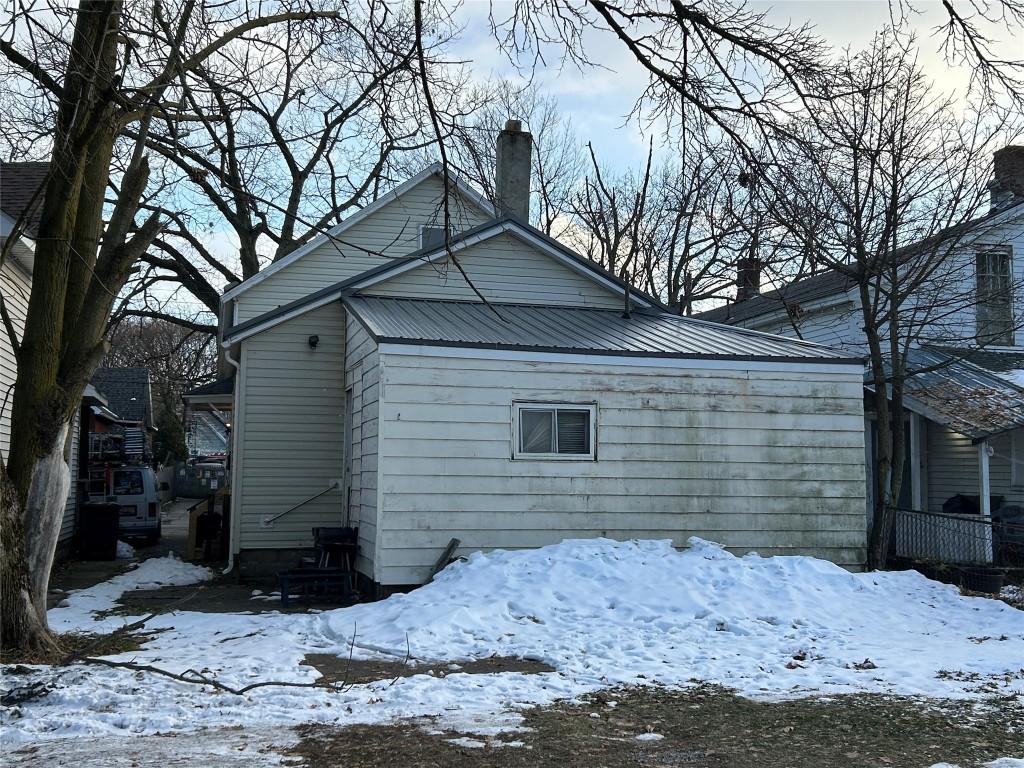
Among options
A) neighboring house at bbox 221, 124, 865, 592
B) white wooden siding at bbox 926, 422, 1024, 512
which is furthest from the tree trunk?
white wooden siding at bbox 926, 422, 1024, 512

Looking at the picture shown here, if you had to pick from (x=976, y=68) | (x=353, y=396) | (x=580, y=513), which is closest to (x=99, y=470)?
(x=353, y=396)

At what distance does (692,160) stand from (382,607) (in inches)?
222

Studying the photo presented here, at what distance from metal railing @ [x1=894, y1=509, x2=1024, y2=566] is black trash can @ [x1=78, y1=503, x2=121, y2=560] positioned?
13679mm

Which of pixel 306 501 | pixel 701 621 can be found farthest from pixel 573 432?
pixel 306 501

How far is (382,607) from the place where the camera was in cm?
1026

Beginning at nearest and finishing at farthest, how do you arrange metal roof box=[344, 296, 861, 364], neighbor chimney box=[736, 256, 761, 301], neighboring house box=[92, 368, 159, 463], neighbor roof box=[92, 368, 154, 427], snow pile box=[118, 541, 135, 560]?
metal roof box=[344, 296, 861, 364]
snow pile box=[118, 541, 135, 560]
neighbor chimney box=[736, 256, 761, 301]
neighboring house box=[92, 368, 159, 463]
neighbor roof box=[92, 368, 154, 427]

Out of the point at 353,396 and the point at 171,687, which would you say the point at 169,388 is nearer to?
the point at 353,396

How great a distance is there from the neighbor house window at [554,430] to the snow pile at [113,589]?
501 cm

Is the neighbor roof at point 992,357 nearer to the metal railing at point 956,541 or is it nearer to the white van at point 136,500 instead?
the metal railing at point 956,541

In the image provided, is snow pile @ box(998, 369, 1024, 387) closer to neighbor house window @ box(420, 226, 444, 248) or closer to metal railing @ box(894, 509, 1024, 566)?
metal railing @ box(894, 509, 1024, 566)

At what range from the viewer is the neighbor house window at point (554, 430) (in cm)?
1209

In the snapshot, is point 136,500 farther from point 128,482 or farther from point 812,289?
point 812,289

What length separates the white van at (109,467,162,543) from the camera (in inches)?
823

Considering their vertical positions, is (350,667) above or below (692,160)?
below
